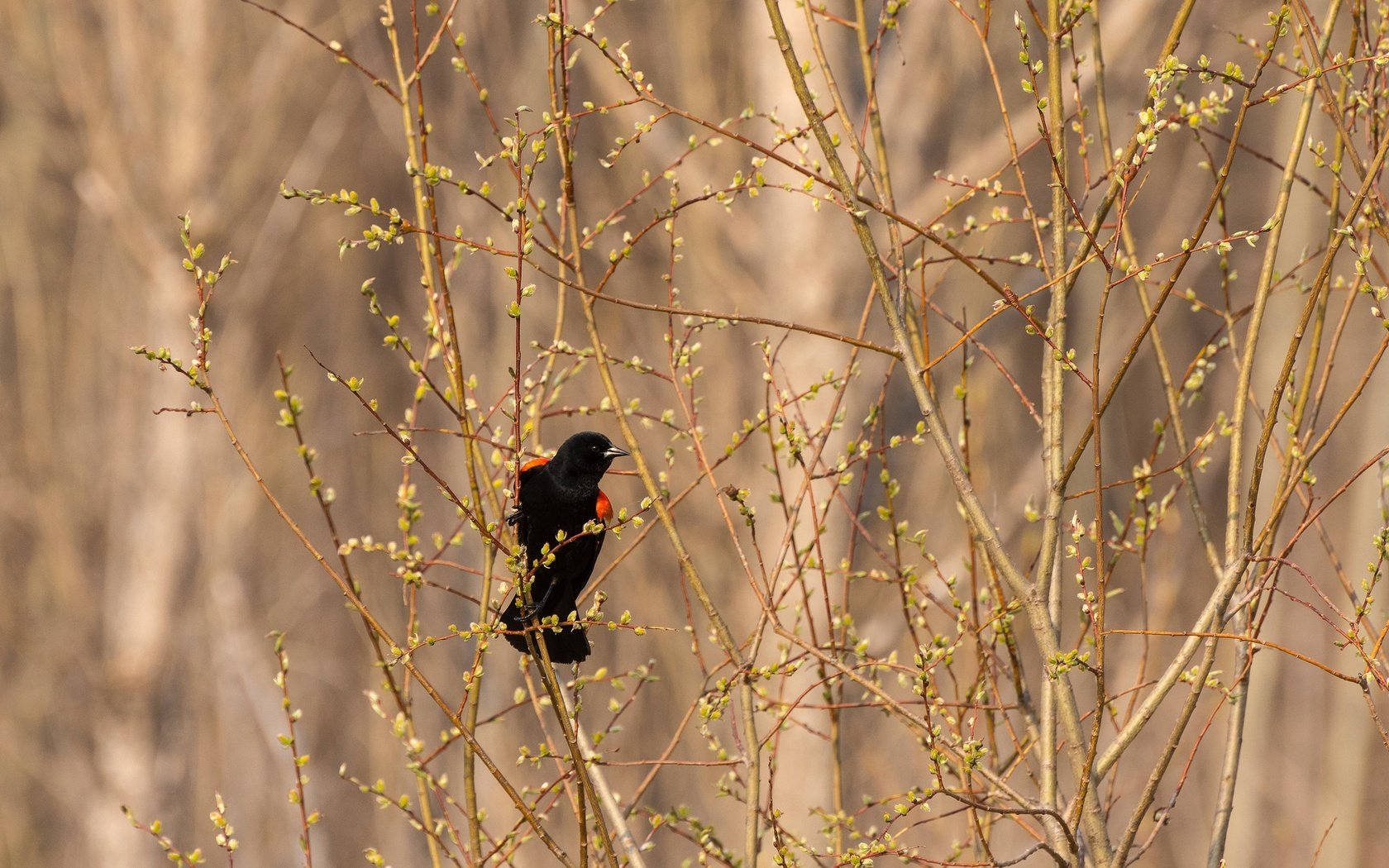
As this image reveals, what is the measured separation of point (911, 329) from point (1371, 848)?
1298 cm

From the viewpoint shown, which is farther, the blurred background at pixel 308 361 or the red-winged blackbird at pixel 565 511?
the blurred background at pixel 308 361

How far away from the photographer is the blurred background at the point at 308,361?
6430 millimetres

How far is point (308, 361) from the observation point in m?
12.4

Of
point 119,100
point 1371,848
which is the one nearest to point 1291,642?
point 1371,848

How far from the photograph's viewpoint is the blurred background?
6430 millimetres

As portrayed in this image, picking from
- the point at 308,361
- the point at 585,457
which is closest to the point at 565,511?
the point at 585,457

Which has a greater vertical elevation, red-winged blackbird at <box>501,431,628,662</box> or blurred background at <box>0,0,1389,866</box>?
blurred background at <box>0,0,1389,866</box>

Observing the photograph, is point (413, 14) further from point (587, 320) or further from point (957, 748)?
point (957, 748)

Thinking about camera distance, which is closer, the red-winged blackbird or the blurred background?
the red-winged blackbird

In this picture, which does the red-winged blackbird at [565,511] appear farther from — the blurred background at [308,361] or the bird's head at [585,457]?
the blurred background at [308,361]

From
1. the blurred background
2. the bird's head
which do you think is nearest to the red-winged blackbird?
the bird's head

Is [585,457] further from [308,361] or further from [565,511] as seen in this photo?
[308,361]

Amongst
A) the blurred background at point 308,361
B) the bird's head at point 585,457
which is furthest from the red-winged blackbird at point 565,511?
the blurred background at point 308,361

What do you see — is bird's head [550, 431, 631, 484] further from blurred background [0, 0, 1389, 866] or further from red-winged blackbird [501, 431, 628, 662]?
blurred background [0, 0, 1389, 866]
